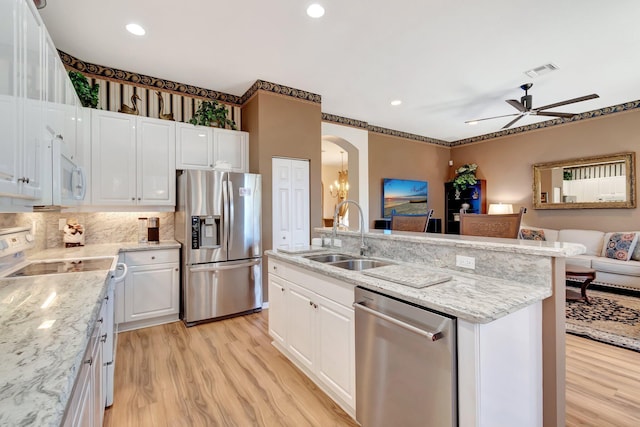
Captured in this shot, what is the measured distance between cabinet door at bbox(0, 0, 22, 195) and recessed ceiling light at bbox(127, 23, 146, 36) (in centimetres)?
176

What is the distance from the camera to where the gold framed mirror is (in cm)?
472

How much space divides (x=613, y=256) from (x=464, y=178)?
2903 millimetres

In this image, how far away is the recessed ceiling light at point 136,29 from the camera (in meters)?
2.63

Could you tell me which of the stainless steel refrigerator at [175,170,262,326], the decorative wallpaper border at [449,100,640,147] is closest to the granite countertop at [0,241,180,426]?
the stainless steel refrigerator at [175,170,262,326]

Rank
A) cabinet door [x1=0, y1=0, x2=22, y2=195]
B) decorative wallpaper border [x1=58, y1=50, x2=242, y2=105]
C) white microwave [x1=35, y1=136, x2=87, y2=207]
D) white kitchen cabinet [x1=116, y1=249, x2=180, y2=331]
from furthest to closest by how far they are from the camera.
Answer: decorative wallpaper border [x1=58, y1=50, x2=242, y2=105]
white kitchen cabinet [x1=116, y1=249, x2=180, y2=331]
white microwave [x1=35, y1=136, x2=87, y2=207]
cabinet door [x1=0, y1=0, x2=22, y2=195]

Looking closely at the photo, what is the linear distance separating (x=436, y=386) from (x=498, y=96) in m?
4.59

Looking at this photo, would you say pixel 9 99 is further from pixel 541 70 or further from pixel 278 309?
pixel 541 70

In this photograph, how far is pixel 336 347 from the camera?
182 centimetres

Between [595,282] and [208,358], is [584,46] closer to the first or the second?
[595,282]

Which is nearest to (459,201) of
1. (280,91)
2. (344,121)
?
(344,121)

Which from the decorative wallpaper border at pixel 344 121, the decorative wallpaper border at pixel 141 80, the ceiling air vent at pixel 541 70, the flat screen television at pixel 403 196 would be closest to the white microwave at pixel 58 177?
the decorative wallpaper border at pixel 141 80

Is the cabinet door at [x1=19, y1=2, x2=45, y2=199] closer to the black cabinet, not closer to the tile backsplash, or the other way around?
the tile backsplash

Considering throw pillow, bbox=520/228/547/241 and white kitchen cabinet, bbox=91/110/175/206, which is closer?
white kitchen cabinet, bbox=91/110/175/206

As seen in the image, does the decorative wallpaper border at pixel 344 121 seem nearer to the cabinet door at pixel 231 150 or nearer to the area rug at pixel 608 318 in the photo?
the cabinet door at pixel 231 150
